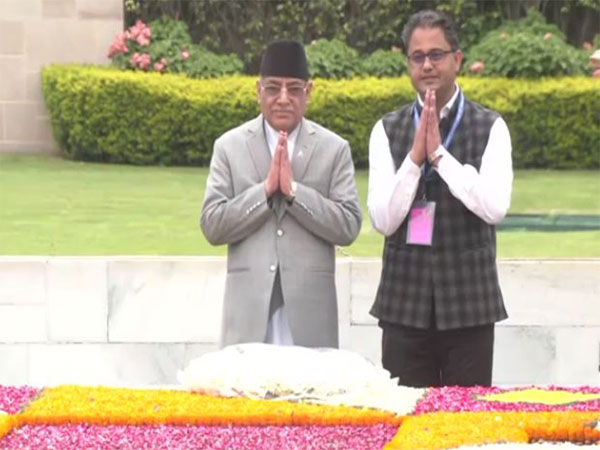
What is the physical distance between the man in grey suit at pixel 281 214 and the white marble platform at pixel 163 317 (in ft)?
7.48

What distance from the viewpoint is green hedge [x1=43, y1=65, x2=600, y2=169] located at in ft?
41.8

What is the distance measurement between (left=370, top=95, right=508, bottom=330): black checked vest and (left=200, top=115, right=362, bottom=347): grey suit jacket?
8.1 inches

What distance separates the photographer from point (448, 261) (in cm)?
471

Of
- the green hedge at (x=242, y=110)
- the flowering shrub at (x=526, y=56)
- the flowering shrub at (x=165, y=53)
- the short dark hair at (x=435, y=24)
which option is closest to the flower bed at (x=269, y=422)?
the short dark hair at (x=435, y=24)

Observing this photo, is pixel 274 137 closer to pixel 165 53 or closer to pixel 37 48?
pixel 165 53

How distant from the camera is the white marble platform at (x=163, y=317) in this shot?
279 inches

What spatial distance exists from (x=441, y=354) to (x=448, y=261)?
323 millimetres

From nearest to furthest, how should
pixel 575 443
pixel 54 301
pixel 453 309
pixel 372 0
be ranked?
1. pixel 575 443
2. pixel 453 309
3. pixel 54 301
4. pixel 372 0

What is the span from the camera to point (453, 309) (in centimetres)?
469

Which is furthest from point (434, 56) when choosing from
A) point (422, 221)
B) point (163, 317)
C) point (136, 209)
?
point (136, 209)

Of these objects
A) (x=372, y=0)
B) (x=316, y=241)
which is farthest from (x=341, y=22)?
(x=316, y=241)

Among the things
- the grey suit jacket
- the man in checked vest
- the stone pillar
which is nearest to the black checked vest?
the man in checked vest

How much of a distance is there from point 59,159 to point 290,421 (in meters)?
10.0

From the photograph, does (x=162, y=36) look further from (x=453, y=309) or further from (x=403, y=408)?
(x=403, y=408)
